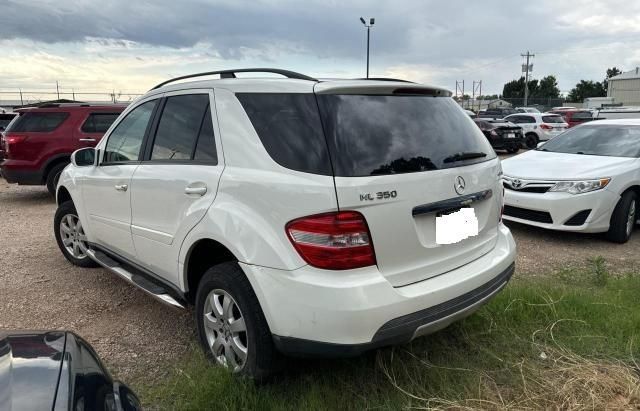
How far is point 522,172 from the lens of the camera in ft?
21.5

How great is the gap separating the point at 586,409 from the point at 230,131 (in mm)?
2475

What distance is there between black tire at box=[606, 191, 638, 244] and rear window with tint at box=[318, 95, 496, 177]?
401cm

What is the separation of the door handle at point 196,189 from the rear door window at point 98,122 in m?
7.07

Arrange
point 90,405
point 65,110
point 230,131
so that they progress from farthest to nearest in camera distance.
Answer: point 65,110 < point 230,131 < point 90,405

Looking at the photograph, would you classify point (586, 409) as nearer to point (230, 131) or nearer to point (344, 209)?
point (344, 209)

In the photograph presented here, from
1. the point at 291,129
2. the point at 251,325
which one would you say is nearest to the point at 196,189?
the point at 291,129

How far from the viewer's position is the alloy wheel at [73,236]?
493cm

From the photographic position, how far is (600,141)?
282 inches

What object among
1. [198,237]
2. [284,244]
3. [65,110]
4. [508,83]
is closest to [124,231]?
[198,237]

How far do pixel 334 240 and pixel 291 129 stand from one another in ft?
2.07

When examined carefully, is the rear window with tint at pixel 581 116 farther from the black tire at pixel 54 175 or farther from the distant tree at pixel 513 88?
the distant tree at pixel 513 88

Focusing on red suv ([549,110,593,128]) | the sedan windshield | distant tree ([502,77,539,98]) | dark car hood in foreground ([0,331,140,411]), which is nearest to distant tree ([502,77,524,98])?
distant tree ([502,77,539,98])

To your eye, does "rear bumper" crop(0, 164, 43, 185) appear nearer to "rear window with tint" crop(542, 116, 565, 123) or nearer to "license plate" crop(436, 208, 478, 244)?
"license plate" crop(436, 208, 478, 244)

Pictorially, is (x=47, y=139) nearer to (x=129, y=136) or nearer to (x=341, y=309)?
(x=129, y=136)
